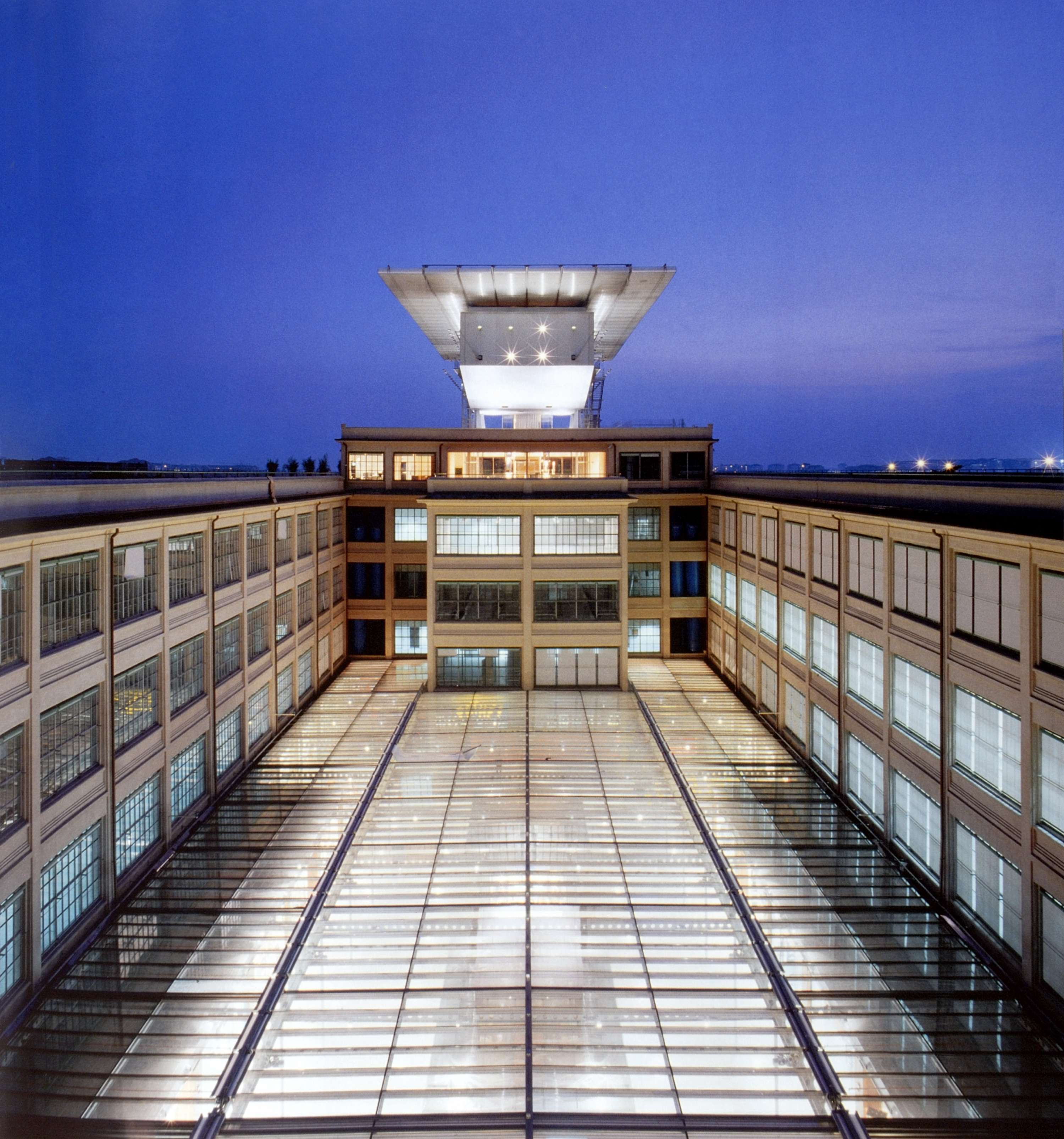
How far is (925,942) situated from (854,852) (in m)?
3.84

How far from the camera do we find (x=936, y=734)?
57.2 ft

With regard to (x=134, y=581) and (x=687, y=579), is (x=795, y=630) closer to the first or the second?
(x=687, y=579)

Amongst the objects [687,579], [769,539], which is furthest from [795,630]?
[687,579]

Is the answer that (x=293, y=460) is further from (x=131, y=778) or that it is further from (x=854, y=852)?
(x=854, y=852)

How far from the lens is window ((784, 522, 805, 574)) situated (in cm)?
2630

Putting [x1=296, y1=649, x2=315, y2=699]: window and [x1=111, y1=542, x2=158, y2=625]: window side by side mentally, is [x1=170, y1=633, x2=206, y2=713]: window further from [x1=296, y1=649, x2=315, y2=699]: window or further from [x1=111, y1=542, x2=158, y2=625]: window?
[x1=296, y1=649, x2=315, y2=699]: window

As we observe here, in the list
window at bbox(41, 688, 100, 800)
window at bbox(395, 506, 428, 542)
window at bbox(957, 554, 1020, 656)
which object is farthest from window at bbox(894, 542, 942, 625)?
window at bbox(395, 506, 428, 542)

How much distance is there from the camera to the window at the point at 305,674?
105ft

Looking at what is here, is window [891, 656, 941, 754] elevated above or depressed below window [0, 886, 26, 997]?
above

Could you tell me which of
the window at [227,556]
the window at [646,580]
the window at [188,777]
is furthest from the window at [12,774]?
the window at [646,580]

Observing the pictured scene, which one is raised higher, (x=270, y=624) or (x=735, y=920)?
(x=270, y=624)

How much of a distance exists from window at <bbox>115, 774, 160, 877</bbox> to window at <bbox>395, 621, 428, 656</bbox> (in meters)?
22.3

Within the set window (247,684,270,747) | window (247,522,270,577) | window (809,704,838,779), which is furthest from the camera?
window (247,522,270,577)

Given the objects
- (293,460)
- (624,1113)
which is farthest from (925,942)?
(293,460)
